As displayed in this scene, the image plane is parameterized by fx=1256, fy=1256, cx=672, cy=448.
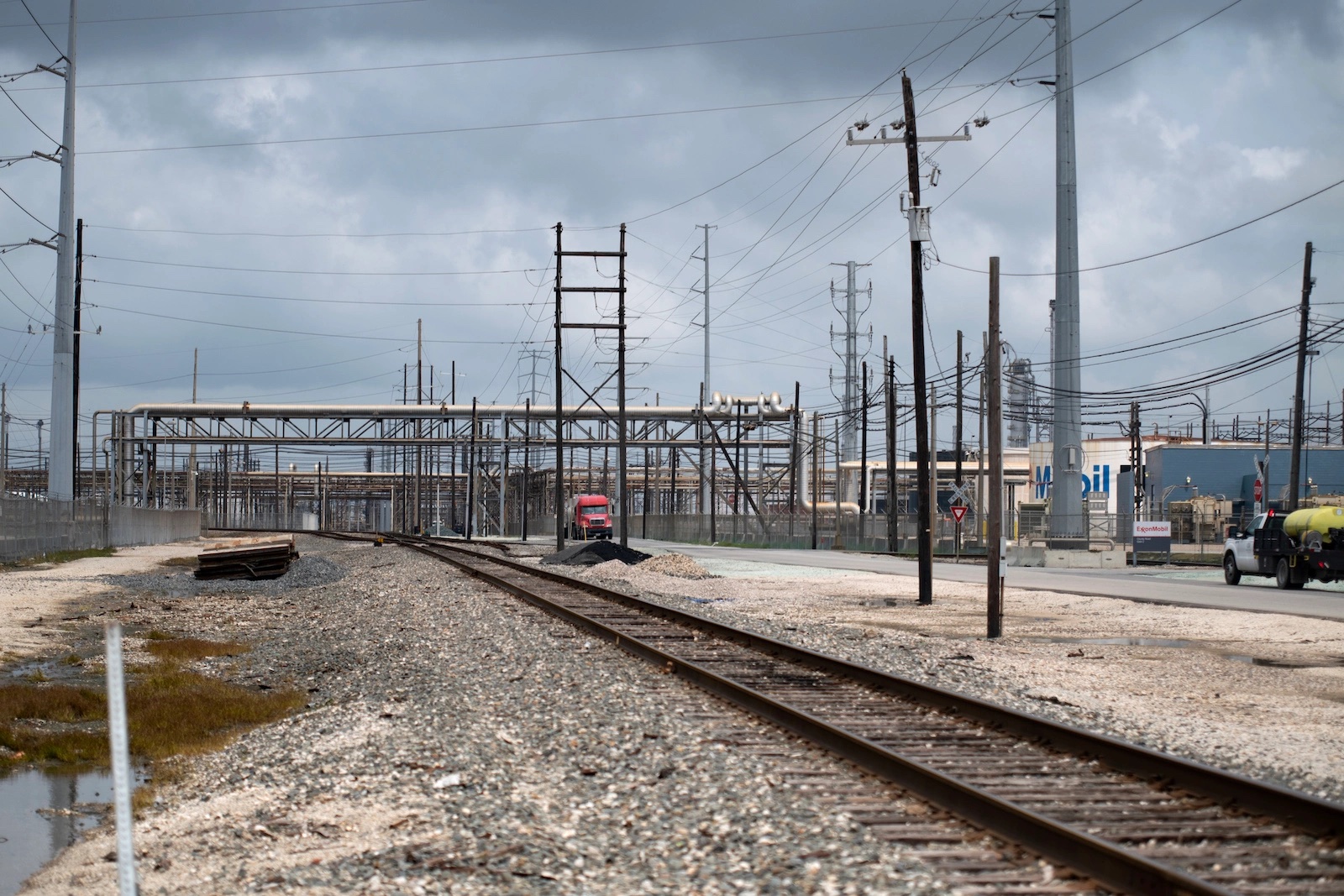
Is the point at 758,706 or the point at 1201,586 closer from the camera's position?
the point at 758,706

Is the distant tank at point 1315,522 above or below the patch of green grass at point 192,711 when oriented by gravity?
above

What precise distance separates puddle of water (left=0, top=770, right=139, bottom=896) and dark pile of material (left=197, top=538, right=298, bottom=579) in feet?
80.8

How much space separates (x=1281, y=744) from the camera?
32.9ft

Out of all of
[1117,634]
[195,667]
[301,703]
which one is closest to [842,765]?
[301,703]

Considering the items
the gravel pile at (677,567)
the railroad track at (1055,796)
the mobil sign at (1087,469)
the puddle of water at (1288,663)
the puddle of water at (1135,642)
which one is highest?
the mobil sign at (1087,469)

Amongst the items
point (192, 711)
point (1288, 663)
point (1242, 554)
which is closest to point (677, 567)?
point (1242, 554)

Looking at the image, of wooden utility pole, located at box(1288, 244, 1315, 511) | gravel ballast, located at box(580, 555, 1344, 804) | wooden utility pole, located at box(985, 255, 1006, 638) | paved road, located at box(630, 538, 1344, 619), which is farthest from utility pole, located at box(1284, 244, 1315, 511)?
wooden utility pole, located at box(985, 255, 1006, 638)

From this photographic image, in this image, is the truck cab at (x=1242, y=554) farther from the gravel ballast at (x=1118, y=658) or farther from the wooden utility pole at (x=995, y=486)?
the wooden utility pole at (x=995, y=486)

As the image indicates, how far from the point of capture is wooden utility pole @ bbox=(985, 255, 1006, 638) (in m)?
18.6

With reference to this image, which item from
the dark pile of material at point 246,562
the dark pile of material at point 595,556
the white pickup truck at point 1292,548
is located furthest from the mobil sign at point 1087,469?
the dark pile of material at point 246,562

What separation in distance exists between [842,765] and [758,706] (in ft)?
7.61

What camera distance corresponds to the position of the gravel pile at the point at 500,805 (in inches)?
242

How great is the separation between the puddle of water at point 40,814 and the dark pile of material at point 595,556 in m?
30.5

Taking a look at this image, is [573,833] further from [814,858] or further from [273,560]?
[273,560]
